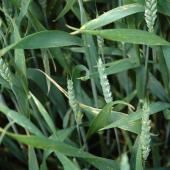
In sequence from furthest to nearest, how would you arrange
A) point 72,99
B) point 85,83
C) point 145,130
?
point 85,83 → point 72,99 → point 145,130

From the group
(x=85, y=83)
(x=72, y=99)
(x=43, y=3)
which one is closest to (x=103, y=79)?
(x=72, y=99)

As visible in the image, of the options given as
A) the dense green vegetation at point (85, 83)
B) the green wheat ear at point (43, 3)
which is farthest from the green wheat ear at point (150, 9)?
the green wheat ear at point (43, 3)

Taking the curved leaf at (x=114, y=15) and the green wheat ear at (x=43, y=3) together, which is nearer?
the curved leaf at (x=114, y=15)

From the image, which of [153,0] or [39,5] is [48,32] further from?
[39,5]

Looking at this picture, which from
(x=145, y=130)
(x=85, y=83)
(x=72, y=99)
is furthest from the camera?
(x=85, y=83)

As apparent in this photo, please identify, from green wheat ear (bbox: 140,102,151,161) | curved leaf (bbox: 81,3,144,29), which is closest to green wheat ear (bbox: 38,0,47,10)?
curved leaf (bbox: 81,3,144,29)

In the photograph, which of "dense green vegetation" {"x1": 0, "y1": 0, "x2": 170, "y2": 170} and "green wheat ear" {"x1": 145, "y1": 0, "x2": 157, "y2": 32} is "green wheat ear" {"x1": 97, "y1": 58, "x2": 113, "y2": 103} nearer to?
"dense green vegetation" {"x1": 0, "y1": 0, "x2": 170, "y2": 170}

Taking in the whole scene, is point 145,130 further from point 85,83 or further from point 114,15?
point 85,83

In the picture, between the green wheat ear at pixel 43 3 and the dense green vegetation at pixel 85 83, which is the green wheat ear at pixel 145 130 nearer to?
the dense green vegetation at pixel 85 83

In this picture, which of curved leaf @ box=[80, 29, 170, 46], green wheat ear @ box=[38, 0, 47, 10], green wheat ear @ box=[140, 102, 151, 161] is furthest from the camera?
green wheat ear @ box=[38, 0, 47, 10]

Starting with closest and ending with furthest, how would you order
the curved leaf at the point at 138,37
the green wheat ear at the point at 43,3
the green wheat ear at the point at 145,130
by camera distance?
the green wheat ear at the point at 145,130, the curved leaf at the point at 138,37, the green wheat ear at the point at 43,3
